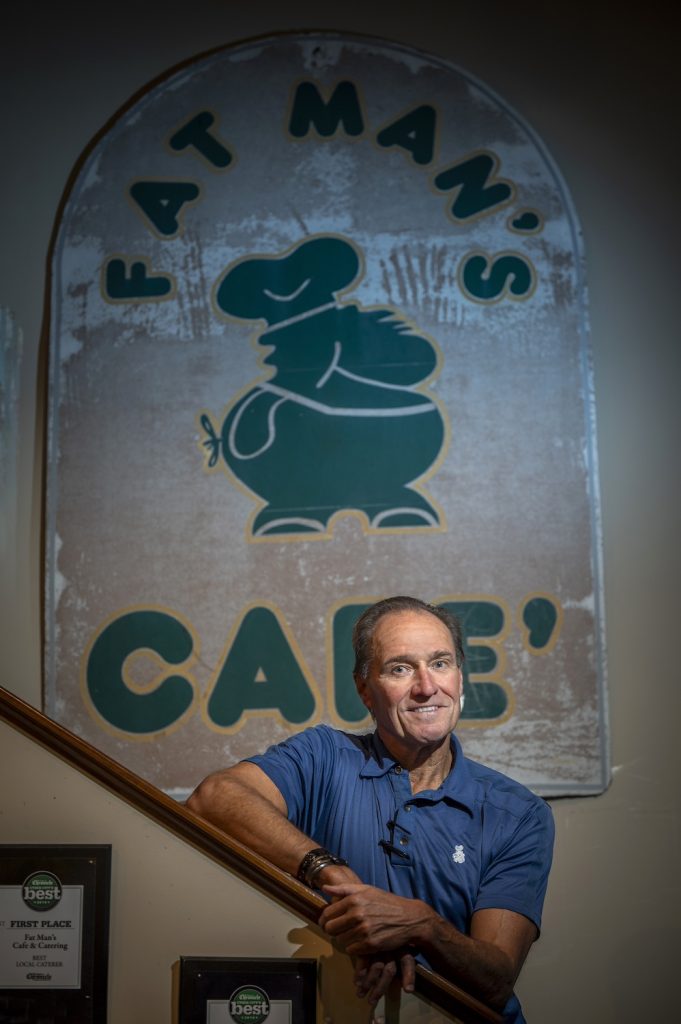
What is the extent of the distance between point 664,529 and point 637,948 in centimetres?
122

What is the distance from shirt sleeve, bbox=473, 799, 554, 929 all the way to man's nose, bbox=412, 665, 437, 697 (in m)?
0.27

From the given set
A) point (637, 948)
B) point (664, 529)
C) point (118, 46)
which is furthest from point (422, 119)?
point (637, 948)

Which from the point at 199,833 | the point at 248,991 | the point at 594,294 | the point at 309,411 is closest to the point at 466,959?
the point at 248,991

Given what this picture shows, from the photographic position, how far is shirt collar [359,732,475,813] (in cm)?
176

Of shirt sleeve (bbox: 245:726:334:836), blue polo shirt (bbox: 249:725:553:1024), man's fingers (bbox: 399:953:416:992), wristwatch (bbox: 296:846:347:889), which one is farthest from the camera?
shirt sleeve (bbox: 245:726:334:836)

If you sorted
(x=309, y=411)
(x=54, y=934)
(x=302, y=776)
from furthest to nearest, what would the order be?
(x=309, y=411) → (x=302, y=776) → (x=54, y=934)

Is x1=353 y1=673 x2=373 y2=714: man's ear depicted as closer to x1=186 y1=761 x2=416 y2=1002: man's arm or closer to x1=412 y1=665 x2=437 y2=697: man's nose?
x1=412 y1=665 x2=437 y2=697: man's nose

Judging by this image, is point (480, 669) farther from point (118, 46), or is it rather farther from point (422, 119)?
point (118, 46)

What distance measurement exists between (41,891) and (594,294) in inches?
96.2

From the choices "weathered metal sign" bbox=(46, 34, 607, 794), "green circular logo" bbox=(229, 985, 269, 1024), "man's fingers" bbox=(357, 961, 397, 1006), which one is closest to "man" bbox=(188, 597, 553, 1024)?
"man's fingers" bbox=(357, 961, 397, 1006)

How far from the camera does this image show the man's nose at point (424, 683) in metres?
1.81

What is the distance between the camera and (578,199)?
3238mm

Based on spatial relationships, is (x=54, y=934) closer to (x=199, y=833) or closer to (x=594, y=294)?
(x=199, y=833)

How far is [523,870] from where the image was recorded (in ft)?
5.49
